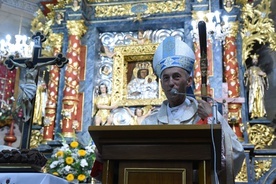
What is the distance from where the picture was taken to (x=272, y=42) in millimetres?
7203

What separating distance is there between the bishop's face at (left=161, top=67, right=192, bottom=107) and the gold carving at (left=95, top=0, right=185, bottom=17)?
16.6 ft

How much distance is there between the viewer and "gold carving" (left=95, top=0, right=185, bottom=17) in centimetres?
752

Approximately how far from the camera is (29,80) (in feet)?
15.0

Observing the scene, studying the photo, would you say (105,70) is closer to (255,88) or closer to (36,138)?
(36,138)

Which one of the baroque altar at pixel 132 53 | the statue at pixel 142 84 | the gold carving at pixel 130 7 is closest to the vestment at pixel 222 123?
the baroque altar at pixel 132 53

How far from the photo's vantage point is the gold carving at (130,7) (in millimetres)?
7519

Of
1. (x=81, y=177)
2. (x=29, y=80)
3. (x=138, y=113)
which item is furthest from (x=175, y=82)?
(x=138, y=113)

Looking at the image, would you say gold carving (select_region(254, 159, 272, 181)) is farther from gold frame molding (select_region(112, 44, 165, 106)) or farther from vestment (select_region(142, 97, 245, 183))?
vestment (select_region(142, 97, 245, 183))

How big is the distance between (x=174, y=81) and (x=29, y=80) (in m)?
2.46

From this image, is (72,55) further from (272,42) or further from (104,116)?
(272,42)

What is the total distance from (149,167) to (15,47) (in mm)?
6461

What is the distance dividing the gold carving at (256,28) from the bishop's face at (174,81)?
4746 millimetres

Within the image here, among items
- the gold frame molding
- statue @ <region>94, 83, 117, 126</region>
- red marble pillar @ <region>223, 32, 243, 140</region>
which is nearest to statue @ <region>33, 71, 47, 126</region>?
statue @ <region>94, 83, 117, 126</region>

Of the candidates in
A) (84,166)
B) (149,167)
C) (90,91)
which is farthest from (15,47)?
(149,167)
